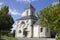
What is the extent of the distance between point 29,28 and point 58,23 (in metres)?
23.6

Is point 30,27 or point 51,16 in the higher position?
point 51,16

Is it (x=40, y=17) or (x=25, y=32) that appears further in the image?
(x=25, y=32)

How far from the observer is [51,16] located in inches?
1817

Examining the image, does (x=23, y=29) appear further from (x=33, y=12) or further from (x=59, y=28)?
(x=59, y=28)

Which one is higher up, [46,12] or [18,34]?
[46,12]

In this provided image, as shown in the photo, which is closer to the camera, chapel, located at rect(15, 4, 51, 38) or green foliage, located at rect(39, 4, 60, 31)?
green foliage, located at rect(39, 4, 60, 31)

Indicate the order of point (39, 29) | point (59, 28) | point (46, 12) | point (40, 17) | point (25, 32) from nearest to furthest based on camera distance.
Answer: point (59, 28) → point (46, 12) → point (40, 17) → point (39, 29) → point (25, 32)

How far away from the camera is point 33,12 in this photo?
7081 centimetres

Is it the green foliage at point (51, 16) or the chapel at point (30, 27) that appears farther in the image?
the chapel at point (30, 27)

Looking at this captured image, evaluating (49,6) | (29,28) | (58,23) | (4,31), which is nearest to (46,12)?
(49,6)

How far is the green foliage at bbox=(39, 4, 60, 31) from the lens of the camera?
43.5m

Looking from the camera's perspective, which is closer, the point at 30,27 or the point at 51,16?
the point at 51,16

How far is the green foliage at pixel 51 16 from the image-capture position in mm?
43537

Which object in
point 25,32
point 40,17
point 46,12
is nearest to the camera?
point 46,12
